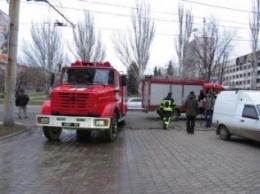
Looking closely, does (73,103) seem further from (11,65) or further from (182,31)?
(182,31)

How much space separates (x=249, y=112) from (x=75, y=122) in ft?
19.8

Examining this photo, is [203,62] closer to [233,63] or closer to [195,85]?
[195,85]

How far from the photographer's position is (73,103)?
13.8 meters

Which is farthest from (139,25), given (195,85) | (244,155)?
(244,155)

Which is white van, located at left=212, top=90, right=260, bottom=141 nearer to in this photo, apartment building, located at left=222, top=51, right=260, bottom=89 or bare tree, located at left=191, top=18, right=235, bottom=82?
bare tree, located at left=191, top=18, right=235, bottom=82

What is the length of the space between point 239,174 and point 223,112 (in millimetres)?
7621

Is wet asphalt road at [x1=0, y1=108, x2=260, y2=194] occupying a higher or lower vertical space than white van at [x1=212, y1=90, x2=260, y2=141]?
lower

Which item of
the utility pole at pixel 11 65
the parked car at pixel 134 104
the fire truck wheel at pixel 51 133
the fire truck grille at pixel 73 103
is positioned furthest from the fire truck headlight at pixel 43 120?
the parked car at pixel 134 104

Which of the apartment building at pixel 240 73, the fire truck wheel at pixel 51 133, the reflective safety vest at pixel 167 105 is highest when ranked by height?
the apartment building at pixel 240 73

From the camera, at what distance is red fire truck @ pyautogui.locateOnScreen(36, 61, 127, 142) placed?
13641mm

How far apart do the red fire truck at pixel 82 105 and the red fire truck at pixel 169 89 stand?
1162cm

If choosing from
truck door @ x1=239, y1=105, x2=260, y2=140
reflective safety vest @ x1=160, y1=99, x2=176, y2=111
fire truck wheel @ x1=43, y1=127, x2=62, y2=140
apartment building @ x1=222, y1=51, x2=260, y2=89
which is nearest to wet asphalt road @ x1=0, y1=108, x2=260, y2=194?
fire truck wheel @ x1=43, y1=127, x2=62, y2=140

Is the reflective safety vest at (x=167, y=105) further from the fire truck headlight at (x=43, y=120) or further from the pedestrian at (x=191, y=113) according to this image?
the fire truck headlight at (x=43, y=120)

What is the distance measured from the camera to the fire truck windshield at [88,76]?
50.1ft
